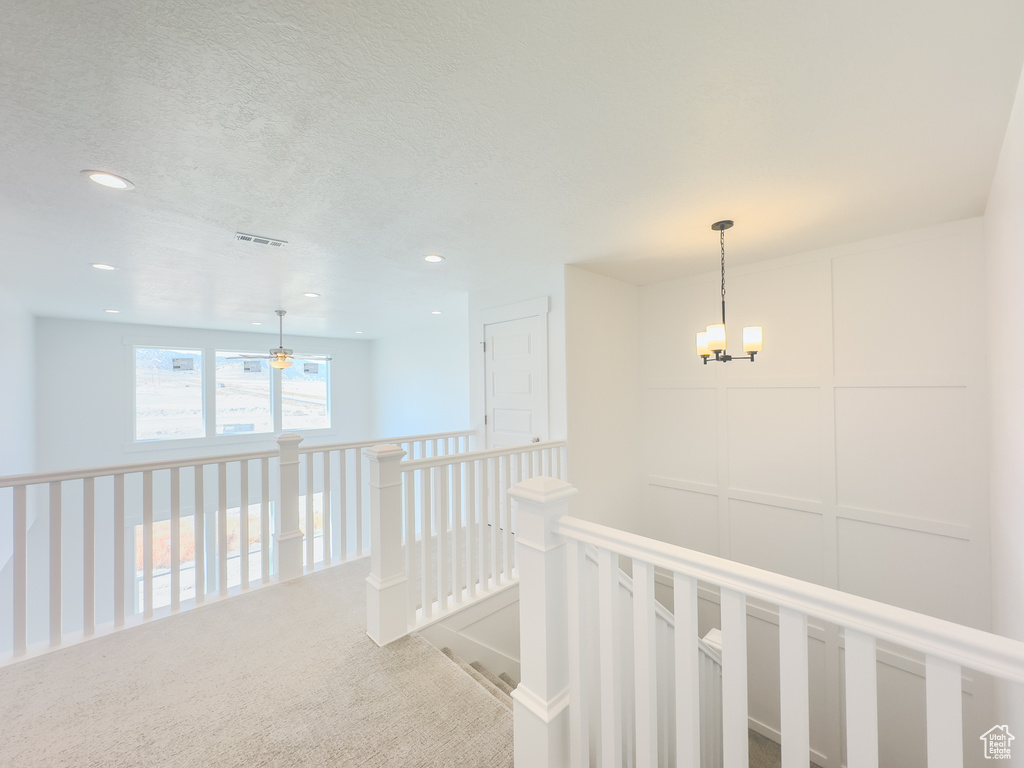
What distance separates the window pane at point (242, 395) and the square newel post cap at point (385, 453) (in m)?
5.54

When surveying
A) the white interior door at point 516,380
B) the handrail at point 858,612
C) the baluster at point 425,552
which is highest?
the white interior door at point 516,380

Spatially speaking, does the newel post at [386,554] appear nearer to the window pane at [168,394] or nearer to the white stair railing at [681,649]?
the white stair railing at [681,649]

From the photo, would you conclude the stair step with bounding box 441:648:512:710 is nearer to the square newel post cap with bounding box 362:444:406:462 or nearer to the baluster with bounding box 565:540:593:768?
the baluster with bounding box 565:540:593:768

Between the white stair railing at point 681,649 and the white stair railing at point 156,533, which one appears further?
the white stair railing at point 156,533

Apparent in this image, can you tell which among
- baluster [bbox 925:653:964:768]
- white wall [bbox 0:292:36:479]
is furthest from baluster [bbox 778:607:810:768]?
white wall [bbox 0:292:36:479]

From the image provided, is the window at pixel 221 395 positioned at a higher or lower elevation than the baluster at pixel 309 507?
higher

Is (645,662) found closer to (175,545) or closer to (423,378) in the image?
(175,545)

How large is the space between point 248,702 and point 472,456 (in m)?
1.51

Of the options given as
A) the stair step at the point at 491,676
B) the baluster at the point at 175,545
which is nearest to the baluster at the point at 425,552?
the stair step at the point at 491,676

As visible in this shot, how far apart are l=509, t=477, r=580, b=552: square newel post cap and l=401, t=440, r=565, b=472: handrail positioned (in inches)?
40.6

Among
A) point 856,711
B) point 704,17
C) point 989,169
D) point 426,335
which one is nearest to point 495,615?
point 856,711

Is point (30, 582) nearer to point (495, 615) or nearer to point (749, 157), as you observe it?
point (495, 615)

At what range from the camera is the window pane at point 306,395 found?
23.3 ft

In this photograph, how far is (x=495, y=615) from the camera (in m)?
2.78
